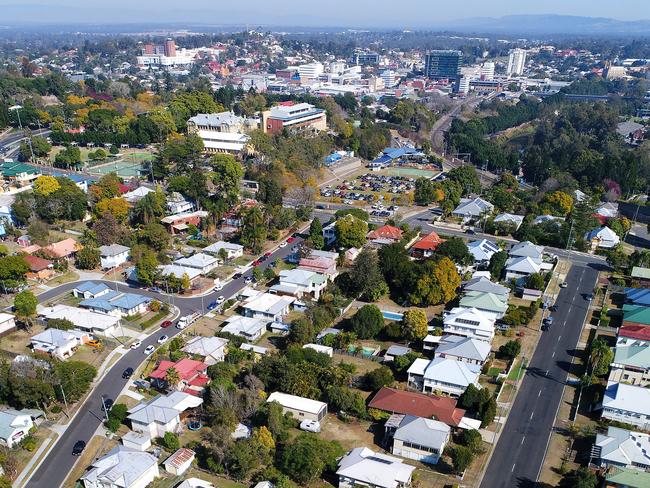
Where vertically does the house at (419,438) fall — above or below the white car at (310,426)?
above

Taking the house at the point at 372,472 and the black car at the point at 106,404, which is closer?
the house at the point at 372,472

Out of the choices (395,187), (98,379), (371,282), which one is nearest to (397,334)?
(371,282)

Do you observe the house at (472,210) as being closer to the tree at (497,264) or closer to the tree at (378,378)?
the tree at (497,264)

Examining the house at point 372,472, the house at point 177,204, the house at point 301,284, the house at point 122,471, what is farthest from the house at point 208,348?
the house at point 177,204

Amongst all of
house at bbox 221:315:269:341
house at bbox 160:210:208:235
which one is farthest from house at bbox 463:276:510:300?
house at bbox 160:210:208:235

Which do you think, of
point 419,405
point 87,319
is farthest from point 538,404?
point 87,319

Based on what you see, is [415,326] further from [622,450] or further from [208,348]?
[622,450]

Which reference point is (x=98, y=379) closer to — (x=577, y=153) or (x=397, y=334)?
(x=397, y=334)
